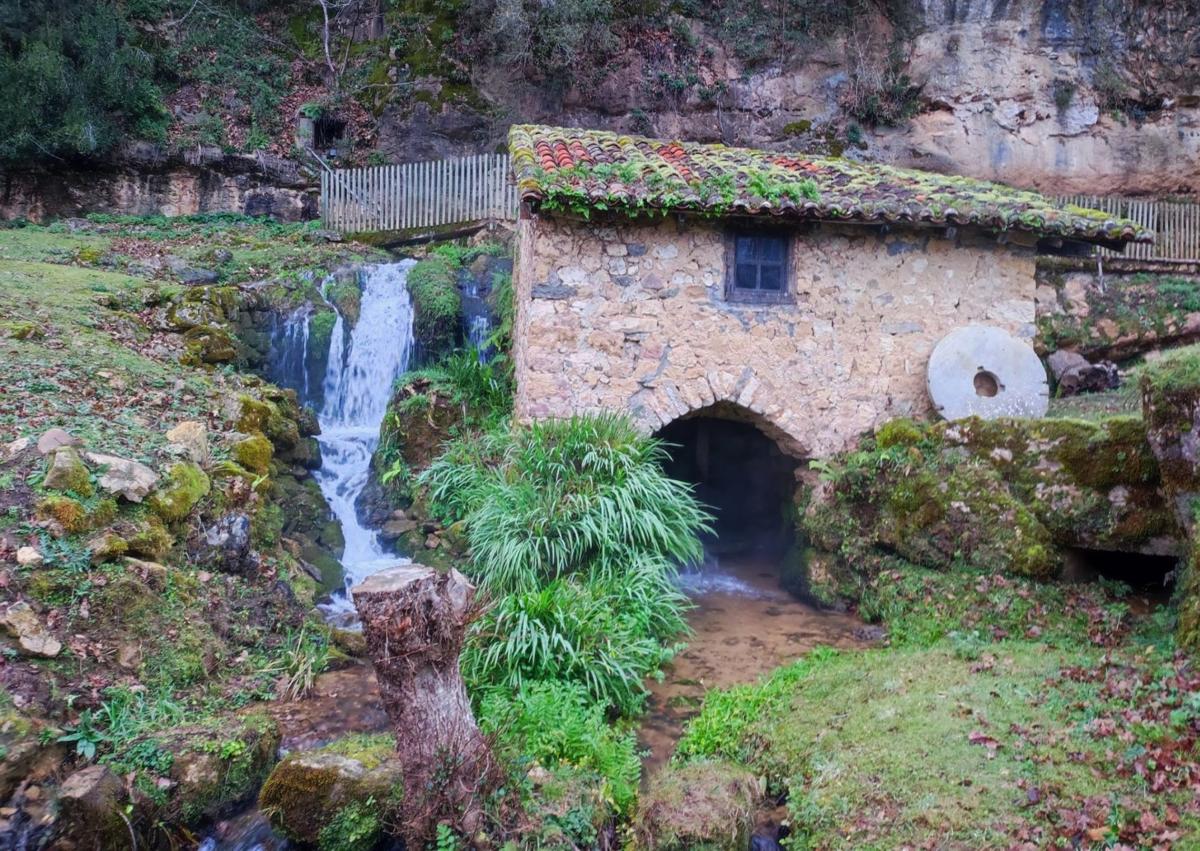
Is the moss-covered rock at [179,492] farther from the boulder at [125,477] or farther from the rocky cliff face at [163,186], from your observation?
the rocky cliff face at [163,186]

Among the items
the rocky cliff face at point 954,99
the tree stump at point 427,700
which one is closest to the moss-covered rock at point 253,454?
the tree stump at point 427,700

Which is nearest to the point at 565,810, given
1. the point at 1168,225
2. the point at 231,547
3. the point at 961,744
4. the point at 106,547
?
the point at 961,744

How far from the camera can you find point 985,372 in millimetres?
9047

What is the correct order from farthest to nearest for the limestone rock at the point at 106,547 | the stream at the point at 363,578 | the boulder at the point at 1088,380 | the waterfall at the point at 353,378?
the boulder at the point at 1088,380, the waterfall at the point at 353,378, the limestone rock at the point at 106,547, the stream at the point at 363,578

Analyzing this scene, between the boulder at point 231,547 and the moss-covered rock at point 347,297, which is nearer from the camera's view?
the boulder at point 231,547

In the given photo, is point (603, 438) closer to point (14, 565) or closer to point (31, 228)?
point (14, 565)

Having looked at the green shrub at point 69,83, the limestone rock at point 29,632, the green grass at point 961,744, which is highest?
Answer: the green shrub at point 69,83

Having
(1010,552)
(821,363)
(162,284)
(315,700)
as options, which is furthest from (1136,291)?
(162,284)

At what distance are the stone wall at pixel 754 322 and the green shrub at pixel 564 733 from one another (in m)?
3.58

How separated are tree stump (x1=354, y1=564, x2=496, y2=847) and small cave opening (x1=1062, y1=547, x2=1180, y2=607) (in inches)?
215

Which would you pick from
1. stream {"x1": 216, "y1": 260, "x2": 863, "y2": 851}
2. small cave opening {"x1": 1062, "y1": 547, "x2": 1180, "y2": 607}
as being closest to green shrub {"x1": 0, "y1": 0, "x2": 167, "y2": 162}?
stream {"x1": 216, "y1": 260, "x2": 863, "y2": 851}

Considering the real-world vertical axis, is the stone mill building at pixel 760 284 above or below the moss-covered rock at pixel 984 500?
above

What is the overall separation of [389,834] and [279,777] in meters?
0.75

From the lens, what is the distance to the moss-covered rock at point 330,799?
4.66m
